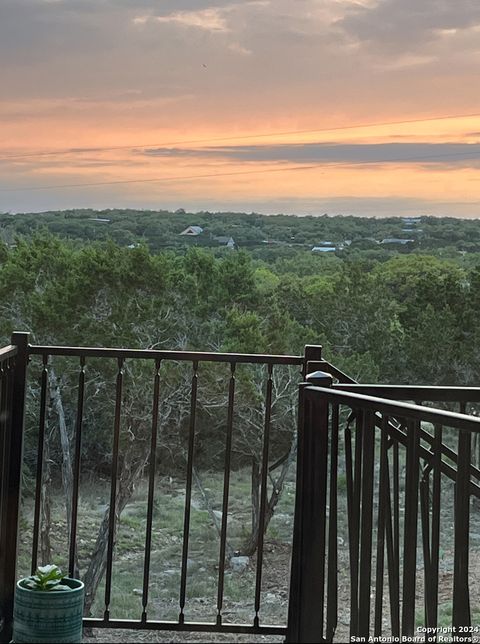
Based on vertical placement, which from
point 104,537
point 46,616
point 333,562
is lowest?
point 104,537

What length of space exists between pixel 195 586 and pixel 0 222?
6545 millimetres

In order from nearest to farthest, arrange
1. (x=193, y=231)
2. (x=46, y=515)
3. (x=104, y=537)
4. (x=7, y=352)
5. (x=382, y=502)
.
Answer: (x=382, y=502) → (x=7, y=352) → (x=104, y=537) → (x=46, y=515) → (x=193, y=231)

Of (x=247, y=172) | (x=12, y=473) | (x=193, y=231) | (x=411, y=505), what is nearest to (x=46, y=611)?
(x=12, y=473)

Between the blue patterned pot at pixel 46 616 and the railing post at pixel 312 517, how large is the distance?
654mm

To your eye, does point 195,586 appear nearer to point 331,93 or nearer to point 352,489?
point 331,93

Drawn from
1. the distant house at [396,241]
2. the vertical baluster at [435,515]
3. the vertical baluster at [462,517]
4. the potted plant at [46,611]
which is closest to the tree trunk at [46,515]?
the distant house at [396,241]

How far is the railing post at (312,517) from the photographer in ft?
6.87

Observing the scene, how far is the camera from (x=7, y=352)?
251 cm

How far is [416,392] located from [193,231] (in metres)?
11.4

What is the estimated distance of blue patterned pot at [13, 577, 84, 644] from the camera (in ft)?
7.59

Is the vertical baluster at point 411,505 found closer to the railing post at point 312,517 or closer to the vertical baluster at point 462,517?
the vertical baluster at point 462,517

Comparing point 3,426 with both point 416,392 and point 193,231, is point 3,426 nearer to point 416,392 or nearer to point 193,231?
point 416,392

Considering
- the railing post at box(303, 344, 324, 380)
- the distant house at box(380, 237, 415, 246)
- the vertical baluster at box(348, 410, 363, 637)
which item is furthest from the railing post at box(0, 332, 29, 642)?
the distant house at box(380, 237, 415, 246)

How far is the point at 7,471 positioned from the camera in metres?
2.63
